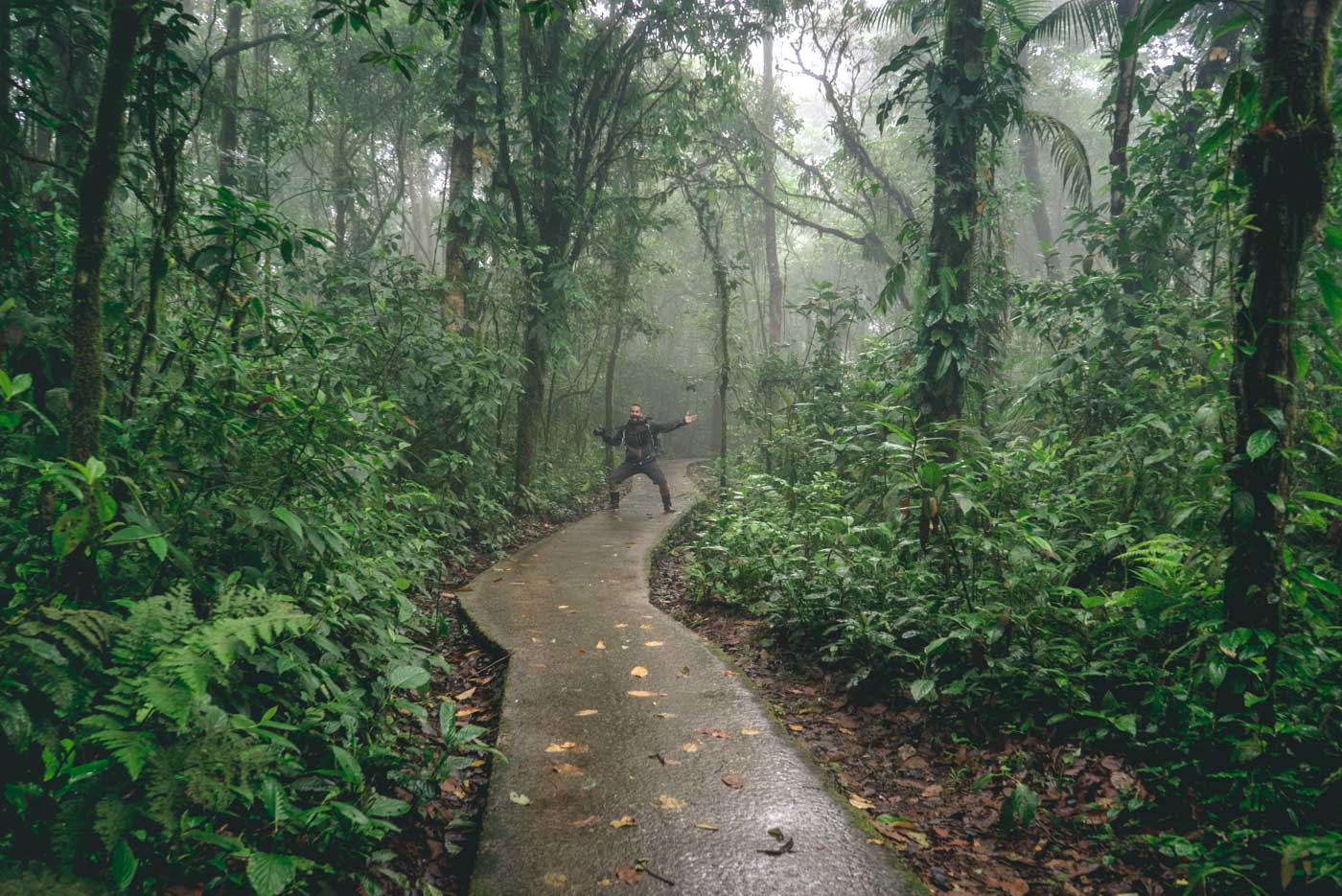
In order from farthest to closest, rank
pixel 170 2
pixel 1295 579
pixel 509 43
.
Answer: pixel 509 43
pixel 170 2
pixel 1295 579

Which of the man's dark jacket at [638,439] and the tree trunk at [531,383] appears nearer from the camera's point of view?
the tree trunk at [531,383]

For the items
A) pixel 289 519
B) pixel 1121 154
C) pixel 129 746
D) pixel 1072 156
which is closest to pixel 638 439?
pixel 1121 154

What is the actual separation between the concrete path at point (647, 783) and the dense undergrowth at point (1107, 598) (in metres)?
0.86

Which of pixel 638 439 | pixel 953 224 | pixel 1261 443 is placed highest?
pixel 953 224

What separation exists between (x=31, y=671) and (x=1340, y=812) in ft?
12.9

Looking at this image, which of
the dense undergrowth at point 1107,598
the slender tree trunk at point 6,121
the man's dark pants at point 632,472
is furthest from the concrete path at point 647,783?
the man's dark pants at point 632,472

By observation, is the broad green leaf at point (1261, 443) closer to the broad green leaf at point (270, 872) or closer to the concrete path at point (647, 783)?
the concrete path at point (647, 783)


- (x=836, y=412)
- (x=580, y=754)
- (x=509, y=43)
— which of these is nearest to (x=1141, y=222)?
(x=836, y=412)

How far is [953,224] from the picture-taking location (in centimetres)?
532

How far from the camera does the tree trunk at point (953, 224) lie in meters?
5.21

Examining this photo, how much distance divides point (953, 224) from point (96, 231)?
5.29 m

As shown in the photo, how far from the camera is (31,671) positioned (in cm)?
171

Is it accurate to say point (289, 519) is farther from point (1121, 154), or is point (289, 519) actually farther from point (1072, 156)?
point (1072, 156)

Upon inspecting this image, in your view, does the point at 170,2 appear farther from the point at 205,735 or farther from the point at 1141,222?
the point at 1141,222
